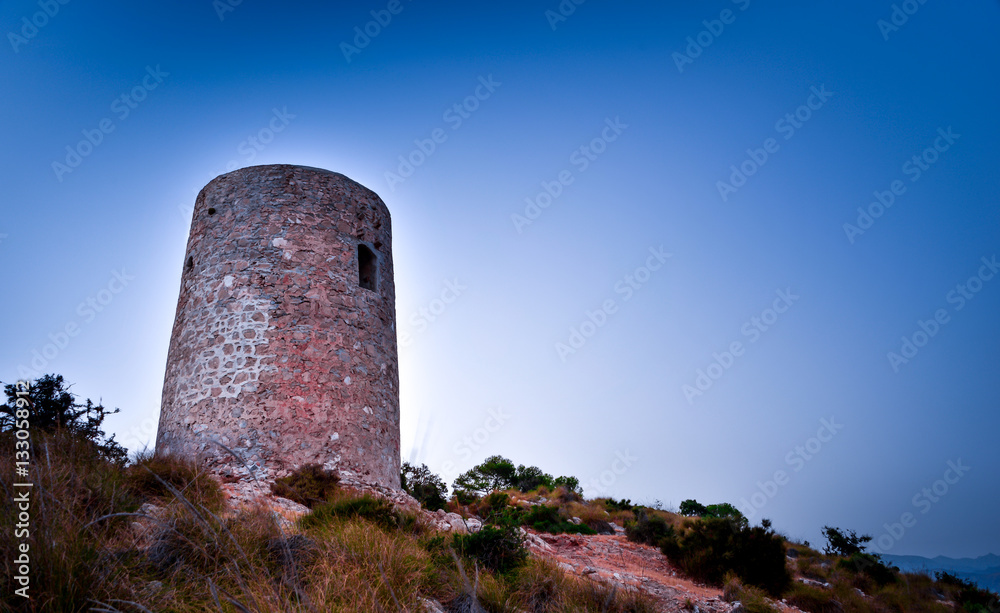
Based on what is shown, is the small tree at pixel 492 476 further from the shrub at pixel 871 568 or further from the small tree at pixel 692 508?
the shrub at pixel 871 568

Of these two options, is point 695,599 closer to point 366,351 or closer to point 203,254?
point 366,351

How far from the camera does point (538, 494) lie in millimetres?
18078

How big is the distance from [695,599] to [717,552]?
9.43ft

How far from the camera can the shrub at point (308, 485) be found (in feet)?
19.9

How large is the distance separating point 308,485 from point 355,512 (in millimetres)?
1141

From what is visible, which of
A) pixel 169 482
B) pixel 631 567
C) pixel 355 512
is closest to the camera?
pixel 169 482

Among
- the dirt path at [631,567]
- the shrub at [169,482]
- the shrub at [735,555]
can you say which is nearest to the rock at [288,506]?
the shrub at [169,482]

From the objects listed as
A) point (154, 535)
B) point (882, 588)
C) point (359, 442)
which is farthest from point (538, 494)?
point (154, 535)

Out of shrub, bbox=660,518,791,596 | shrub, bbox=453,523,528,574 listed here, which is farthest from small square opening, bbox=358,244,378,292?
shrub, bbox=660,518,791,596

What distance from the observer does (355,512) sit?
535cm

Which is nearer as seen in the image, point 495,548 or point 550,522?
point 495,548

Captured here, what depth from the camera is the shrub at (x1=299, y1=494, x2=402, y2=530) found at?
5117 mm

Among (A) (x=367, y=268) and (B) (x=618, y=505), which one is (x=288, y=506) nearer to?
(A) (x=367, y=268)

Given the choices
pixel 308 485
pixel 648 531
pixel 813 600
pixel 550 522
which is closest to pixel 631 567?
pixel 813 600
